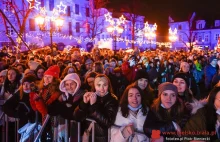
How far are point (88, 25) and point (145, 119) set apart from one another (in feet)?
147

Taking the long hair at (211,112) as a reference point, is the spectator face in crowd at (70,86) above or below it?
above

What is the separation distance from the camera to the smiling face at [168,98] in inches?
148

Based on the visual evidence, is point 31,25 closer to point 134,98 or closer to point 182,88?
point 182,88

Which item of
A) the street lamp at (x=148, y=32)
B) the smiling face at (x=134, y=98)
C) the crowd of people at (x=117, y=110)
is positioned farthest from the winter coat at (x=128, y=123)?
the street lamp at (x=148, y=32)

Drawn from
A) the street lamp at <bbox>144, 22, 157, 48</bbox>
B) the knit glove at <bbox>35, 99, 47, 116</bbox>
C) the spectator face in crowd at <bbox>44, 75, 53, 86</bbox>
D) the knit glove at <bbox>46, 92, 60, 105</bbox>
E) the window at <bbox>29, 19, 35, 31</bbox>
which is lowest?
the knit glove at <bbox>35, 99, 47, 116</bbox>

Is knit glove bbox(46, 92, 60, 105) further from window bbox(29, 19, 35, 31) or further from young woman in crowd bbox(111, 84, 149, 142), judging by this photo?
window bbox(29, 19, 35, 31)

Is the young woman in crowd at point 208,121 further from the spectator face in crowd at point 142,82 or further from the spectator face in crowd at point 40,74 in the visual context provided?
the spectator face in crowd at point 40,74

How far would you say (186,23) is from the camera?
67562 mm

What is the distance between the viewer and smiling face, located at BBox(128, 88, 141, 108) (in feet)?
12.8

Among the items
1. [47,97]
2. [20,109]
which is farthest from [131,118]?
[20,109]

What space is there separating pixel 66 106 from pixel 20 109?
3.07 ft

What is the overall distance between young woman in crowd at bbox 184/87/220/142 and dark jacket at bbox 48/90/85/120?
6.56ft

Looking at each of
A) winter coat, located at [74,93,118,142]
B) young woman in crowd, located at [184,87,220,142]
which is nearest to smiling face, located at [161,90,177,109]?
young woman in crowd, located at [184,87,220,142]

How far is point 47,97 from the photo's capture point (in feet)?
17.0
